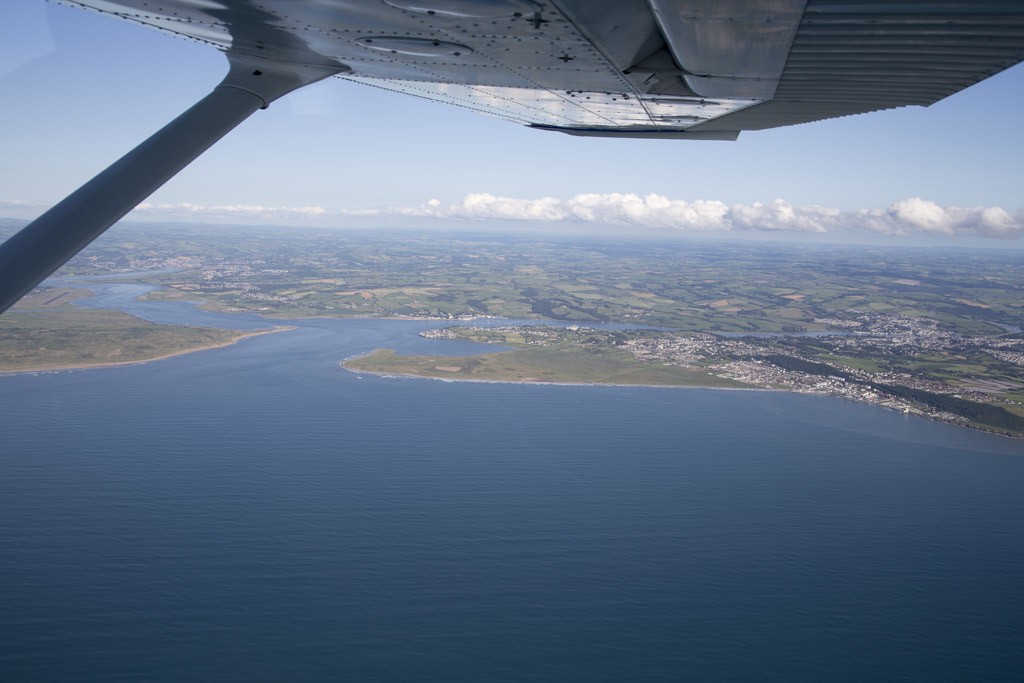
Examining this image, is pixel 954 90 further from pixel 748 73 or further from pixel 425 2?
pixel 425 2

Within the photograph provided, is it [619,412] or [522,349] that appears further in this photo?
[522,349]

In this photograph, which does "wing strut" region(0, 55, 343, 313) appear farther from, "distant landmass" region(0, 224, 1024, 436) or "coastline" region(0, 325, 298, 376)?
"coastline" region(0, 325, 298, 376)

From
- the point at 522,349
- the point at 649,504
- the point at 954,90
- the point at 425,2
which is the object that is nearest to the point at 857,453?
the point at 649,504

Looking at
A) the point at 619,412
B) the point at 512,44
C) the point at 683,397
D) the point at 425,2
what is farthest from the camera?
the point at 683,397

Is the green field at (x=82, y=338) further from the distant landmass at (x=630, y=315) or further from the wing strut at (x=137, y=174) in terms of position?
the wing strut at (x=137, y=174)

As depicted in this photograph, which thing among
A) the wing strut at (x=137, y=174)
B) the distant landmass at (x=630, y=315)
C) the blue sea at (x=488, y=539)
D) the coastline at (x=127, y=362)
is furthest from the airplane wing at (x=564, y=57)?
the coastline at (x=127, y=362)

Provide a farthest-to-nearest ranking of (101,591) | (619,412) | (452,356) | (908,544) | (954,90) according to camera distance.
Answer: (452,356) < (619,412) < (908,544) < (101,591) < (954,90)

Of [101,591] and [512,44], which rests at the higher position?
[512,44]

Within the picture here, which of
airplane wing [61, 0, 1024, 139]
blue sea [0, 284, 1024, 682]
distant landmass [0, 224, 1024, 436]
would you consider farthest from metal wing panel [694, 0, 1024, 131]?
distant landmass [0, 224, 1024, 436]
